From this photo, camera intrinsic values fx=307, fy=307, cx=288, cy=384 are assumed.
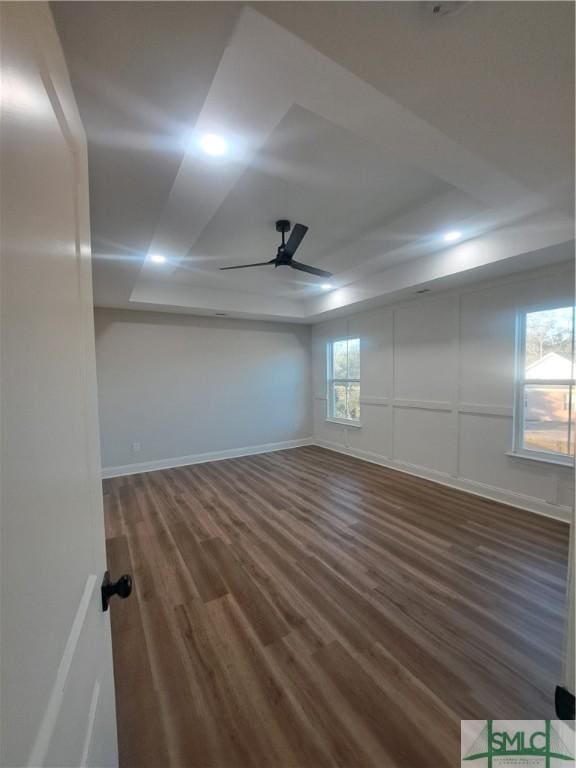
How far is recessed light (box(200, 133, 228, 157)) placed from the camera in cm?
160

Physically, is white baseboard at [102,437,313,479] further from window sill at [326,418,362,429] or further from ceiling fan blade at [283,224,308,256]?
ceiling fan blade at [283,224,308,256]

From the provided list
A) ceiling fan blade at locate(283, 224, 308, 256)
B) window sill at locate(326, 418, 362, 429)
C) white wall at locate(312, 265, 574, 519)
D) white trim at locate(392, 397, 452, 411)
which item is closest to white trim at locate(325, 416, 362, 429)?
window sill at locate(326, 418, 362, 429)

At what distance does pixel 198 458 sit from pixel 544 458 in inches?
176

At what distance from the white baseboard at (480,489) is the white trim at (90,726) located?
3.00 m

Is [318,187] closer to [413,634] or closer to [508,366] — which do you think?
[508,366]

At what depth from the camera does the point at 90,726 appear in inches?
24.6

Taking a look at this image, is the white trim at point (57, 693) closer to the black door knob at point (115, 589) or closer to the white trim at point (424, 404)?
the black door knob at point (115, 589)

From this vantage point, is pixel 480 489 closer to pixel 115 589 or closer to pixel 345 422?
pixel 345 422

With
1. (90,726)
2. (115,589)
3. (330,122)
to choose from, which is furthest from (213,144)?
(90,726)

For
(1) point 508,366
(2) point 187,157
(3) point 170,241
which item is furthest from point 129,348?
(1) point 508,366

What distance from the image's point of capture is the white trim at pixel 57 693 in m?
0.37

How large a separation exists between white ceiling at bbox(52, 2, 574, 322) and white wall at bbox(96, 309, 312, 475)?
5.51ft

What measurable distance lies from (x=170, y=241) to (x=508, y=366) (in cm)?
364

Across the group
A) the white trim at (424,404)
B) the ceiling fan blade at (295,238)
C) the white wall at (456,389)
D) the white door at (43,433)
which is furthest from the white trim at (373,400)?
the white door at (43,433)
